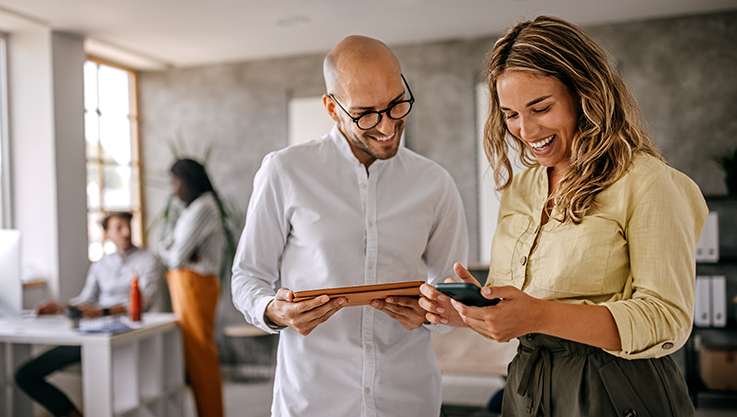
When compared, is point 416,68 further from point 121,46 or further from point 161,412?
point 161,412

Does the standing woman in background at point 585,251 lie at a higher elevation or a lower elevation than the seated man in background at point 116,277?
higher

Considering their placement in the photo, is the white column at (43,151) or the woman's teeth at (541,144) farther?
the white column at (43,151)

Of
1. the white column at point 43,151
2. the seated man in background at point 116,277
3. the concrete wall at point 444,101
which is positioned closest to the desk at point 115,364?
the seated man in background at point 116,277

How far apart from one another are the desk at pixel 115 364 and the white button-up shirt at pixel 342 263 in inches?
72.5

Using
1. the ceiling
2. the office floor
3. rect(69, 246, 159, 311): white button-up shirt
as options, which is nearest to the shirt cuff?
the office floor

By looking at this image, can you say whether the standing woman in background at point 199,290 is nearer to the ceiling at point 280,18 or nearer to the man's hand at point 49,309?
the man's hand at point 49,309

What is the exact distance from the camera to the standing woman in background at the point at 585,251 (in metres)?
1.00

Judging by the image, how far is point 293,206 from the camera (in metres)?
1.60

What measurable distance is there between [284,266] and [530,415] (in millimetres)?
781

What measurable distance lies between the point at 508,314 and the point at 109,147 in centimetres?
543

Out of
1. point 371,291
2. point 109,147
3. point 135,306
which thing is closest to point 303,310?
point 371,291

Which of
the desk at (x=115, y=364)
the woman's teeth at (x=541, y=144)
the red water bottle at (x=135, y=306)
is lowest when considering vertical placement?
the desk at (x=115, y=364)

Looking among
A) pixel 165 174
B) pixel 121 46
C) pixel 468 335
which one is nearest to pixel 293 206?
pixel 468 335

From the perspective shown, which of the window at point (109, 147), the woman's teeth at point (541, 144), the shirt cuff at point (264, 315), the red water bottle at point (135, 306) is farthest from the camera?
the window at point (109, 147)
